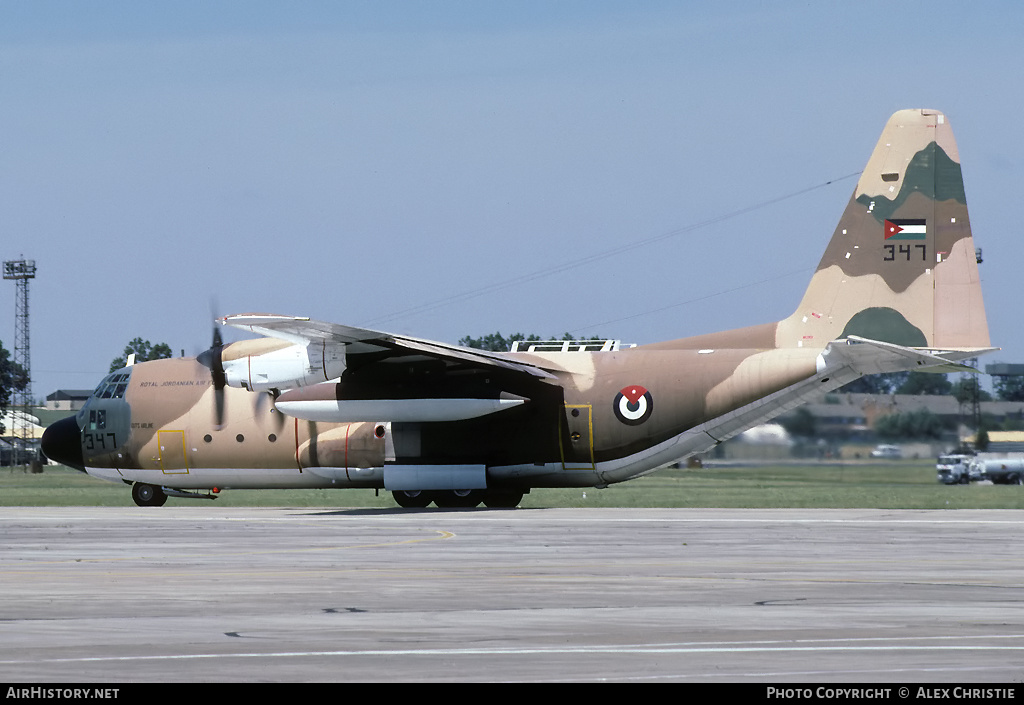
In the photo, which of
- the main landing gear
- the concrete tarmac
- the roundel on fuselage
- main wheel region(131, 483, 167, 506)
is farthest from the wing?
main wheel region(131, 483, 167, 506)

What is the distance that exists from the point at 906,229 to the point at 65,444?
71.8 feet

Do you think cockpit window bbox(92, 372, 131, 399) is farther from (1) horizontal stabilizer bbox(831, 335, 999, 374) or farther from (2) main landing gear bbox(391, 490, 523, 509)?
(1) horizontal stabilizer bbox(831, 335, 999, 374)

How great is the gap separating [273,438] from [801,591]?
21.1m

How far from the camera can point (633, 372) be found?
3045cm

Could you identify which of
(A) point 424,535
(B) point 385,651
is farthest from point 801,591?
(A) point 424,535

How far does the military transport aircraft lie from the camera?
29.6 m

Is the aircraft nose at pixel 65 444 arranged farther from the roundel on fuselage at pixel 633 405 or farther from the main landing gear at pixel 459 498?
the roundel on fuselage at pixel 633 405

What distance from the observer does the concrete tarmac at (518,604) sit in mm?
8680

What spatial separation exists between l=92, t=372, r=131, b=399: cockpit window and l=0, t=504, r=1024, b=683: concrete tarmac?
35.2 feet

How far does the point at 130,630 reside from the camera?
34.6 feet

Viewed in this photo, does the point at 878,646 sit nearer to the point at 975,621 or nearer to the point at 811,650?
the point at 811,650

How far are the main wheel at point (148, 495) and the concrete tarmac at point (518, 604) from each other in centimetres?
1104

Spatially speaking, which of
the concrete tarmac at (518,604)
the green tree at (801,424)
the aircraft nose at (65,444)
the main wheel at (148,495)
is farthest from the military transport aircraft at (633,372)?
the concrete tarmac at (518,604)
